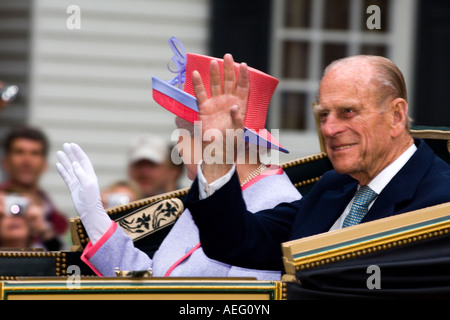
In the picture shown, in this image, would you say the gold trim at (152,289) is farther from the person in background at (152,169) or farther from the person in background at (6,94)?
the person in background at (152,169)

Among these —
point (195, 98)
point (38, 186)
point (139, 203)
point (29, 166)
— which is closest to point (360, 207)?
point (195, 98)

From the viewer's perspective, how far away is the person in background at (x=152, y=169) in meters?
4.91

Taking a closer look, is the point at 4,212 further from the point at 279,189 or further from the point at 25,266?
the point at 279,189

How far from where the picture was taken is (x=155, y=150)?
5.04m

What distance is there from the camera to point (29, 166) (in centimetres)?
454

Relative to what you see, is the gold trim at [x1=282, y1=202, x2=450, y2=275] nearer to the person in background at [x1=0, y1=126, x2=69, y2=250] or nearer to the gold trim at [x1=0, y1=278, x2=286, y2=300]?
the gold trim at [x1=0, y1=278, x2=286, y2=300]

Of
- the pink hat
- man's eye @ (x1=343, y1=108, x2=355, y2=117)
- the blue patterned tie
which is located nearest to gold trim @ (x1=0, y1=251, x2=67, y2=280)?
the pink hat

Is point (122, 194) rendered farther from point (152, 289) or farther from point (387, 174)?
point (152, 289)

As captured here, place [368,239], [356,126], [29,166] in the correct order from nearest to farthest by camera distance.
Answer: [368,239] → [356,126] → [29,166]

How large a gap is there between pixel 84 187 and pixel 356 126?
93 cm

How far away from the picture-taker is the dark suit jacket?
2328mm

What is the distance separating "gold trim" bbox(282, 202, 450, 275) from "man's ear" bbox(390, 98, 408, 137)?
403 mm

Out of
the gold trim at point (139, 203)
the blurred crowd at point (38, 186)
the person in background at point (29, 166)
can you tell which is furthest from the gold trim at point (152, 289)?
the person in background at point (29, 166)
